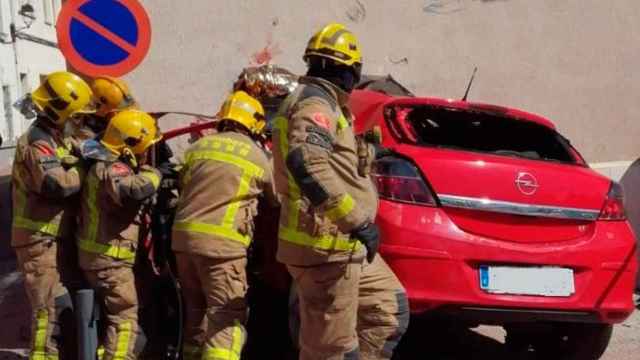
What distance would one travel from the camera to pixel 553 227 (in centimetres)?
434

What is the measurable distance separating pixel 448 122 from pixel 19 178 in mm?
2445

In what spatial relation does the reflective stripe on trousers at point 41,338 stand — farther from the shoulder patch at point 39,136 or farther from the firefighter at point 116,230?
the shoulder patch at point 39,136

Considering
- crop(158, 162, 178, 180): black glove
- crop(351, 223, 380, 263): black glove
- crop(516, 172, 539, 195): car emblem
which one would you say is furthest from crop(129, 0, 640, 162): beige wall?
crop(351, 223, 380, 263): black glove

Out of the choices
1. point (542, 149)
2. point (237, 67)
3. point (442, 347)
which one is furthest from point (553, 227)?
point (237, 67)

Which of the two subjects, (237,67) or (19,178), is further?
(237,67)

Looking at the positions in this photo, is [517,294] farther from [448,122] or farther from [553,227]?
[448,122]

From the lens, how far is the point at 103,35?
5340 mm

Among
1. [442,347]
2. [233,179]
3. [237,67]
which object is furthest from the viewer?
[237,67]

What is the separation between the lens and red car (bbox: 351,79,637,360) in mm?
4109

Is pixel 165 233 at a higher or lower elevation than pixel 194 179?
lower

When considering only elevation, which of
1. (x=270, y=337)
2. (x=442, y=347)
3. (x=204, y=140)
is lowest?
(x=442, y=347)

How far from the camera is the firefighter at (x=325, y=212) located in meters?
3.53

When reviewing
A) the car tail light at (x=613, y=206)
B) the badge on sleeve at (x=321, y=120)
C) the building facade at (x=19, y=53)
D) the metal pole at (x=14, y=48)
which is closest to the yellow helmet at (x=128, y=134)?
the badge on sleeve at (x=321, y=120)

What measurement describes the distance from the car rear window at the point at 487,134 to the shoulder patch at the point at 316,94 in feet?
4.06
